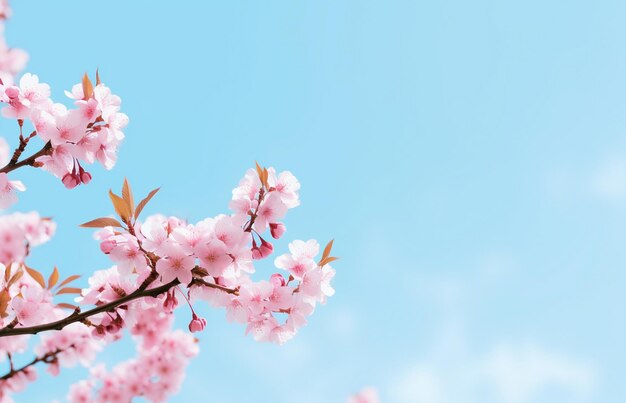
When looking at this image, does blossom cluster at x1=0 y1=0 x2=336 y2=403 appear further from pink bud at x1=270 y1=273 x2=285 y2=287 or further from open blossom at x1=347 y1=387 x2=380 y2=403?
open blossom at x1=347 y1=387 x2=380 y2=403

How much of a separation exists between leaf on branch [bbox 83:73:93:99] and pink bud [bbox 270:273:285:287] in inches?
51.9

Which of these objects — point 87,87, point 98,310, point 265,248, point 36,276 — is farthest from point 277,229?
point 36,276

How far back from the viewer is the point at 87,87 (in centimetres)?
302

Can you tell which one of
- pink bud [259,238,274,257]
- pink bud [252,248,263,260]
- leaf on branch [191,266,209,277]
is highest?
pink bud [259,238,274,257]

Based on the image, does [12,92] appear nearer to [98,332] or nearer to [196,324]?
[98,332]

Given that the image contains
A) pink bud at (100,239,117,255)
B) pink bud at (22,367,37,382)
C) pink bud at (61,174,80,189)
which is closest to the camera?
pink bud at (100,239,117,255)

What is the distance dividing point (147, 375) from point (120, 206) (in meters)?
5.75

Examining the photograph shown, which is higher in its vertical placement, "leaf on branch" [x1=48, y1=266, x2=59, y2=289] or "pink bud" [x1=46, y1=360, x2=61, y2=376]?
"pink bud" [x1=46, y1=360, x2=61, y2=376]

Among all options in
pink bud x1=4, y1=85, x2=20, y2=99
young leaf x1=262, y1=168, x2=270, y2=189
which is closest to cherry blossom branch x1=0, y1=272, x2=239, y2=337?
young leaf x1=262, y1=168, x2=270, y2=189

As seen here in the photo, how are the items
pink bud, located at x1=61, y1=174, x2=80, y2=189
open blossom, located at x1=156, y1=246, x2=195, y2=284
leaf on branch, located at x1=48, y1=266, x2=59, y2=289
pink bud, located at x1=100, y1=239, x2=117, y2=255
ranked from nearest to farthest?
A: 1. open blossom, located at x1=156, y1=246, x2=195, y2=284
2. pink bud, located at x1=100, y1=239, x2=117, y2=255
3. pink bud, located at x1=61, y1=174, x2=80, y2=189
4. leaf on branch, located at x1=48, y1=266, x2=59, y2=289

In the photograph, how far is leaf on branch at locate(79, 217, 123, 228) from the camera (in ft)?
9.21

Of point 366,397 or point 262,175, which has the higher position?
point 366,397

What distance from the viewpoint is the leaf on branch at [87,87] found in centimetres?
301

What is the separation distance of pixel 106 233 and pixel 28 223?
6.31 m
